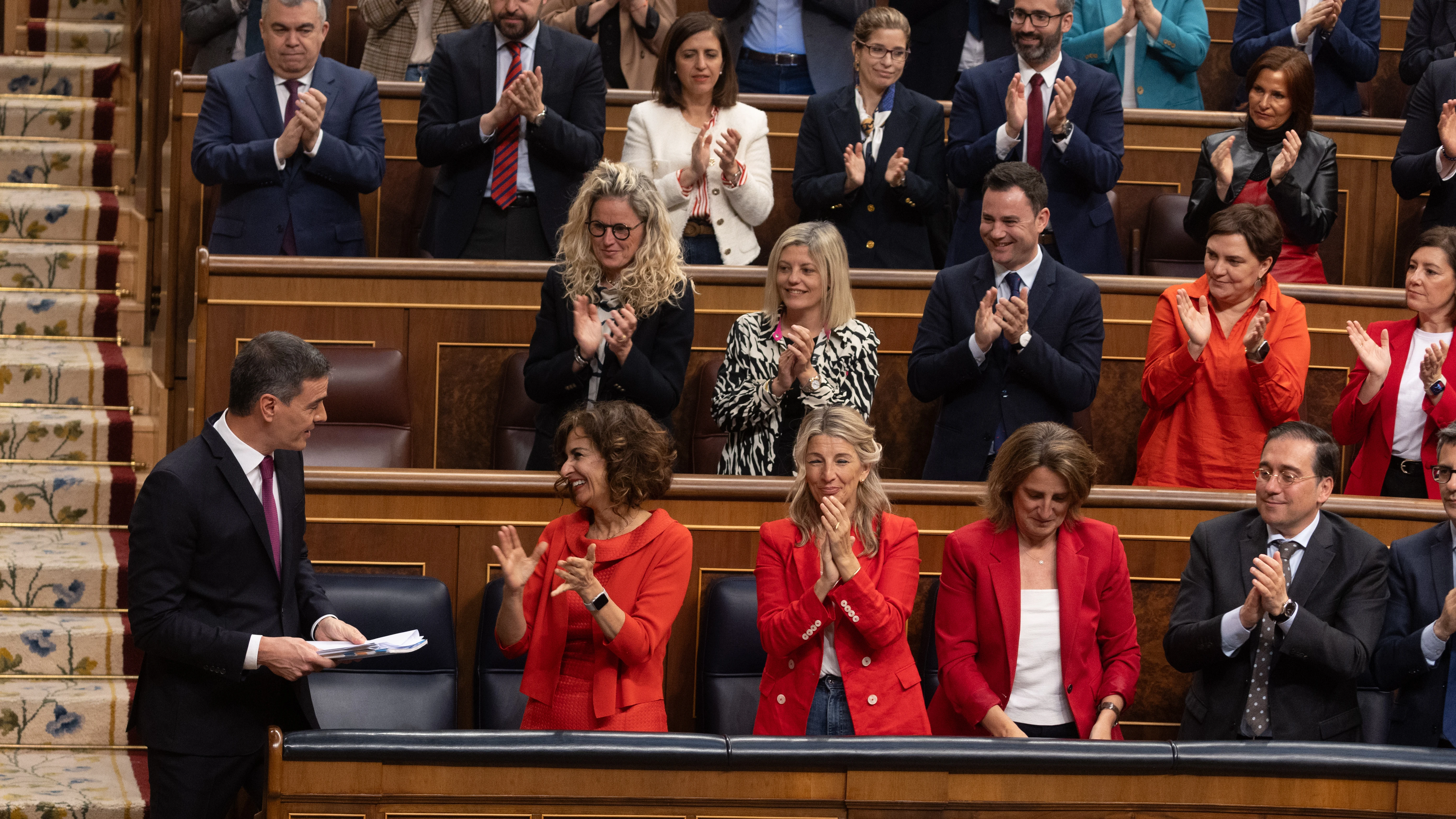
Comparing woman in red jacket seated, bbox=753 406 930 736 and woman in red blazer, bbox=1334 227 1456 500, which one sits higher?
woman in red blazer, bbox=1334 227 1456 500

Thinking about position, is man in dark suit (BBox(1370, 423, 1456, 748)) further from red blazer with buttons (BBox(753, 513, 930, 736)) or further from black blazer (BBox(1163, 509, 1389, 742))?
red blazer with buttons (BBox(753, 513, 930, 736))

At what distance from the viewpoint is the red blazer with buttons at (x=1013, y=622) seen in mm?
2566

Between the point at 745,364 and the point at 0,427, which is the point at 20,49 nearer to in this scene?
the point at 0,427

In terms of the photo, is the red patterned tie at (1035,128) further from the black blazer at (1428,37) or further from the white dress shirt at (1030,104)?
the black blazer at (1428,37)

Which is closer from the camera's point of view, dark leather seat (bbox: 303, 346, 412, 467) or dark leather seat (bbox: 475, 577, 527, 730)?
dark leather seat (bbox: 475, 577, 527, 730)

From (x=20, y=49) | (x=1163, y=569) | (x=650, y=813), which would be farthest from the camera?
(x=20, y=49)

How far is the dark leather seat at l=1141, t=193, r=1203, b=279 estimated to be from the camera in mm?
4258

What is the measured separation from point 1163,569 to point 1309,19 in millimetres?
2179

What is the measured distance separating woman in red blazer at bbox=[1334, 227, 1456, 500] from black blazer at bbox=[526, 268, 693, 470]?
4.51 feet

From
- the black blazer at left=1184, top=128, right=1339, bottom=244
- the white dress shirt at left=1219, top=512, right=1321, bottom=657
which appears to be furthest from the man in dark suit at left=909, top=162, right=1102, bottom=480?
the black blazer at left=1184, top=128, right=1339, bottom=244

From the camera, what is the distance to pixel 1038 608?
8.50ft

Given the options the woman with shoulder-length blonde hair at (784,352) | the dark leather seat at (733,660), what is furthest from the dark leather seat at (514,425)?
the dark leather seat at (733,660)

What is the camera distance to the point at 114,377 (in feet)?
13.0

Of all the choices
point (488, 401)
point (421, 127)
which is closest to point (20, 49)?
point (421, 127)
